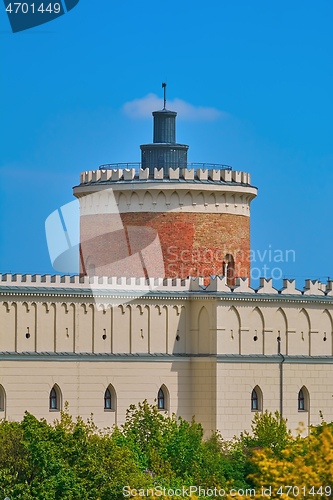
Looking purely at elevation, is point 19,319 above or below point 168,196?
below

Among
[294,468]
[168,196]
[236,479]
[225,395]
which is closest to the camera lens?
[294,468]

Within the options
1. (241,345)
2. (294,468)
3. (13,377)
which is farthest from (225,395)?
(294,468)

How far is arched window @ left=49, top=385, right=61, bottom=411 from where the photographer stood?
67875 millimetres

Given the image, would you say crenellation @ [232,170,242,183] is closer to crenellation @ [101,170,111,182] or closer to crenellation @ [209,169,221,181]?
crenellation @ [209,169,221,181]

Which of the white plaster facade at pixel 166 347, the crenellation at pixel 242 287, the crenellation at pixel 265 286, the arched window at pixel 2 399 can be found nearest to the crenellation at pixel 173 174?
the white plaster facade at pixel 166 347

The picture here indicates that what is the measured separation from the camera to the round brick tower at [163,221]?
75.0m

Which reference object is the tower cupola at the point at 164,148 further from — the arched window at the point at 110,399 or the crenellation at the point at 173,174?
the arched window at the point at 110,399

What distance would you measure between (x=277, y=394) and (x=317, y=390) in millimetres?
2192

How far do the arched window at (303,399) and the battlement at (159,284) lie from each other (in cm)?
388

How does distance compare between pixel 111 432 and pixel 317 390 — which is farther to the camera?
pixel 317 390

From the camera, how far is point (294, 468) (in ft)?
167

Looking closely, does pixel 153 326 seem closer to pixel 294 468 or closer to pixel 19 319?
pixel 19 319

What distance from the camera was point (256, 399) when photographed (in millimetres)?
71312

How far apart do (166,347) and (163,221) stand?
654 centimetres
